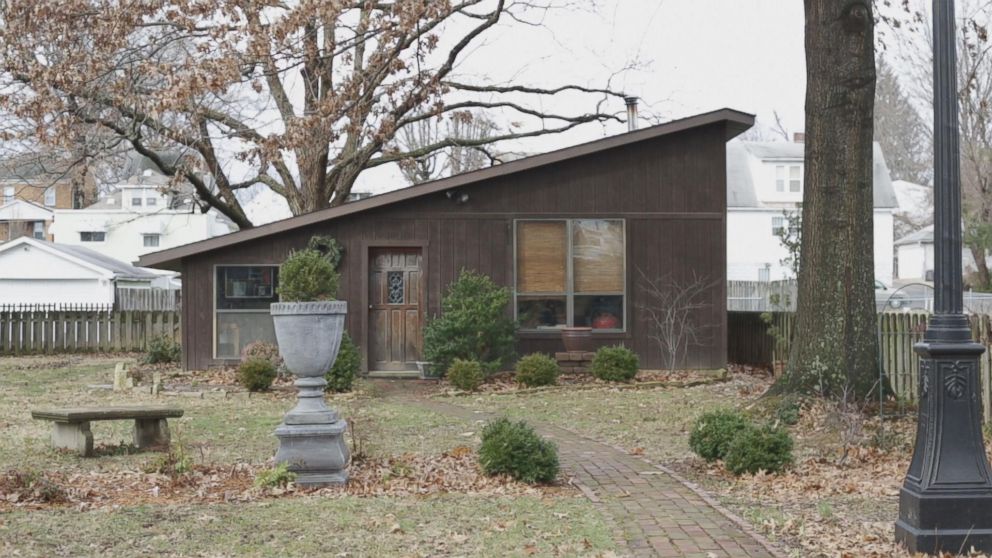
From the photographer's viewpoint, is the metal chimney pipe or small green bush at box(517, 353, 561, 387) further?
the metal chimney pipe

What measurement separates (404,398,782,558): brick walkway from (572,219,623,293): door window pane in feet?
27.7

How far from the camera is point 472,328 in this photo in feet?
58.4

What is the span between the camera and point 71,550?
6414 millimetres

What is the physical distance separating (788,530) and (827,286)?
19.3ft

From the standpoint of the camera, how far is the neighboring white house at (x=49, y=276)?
3778cm

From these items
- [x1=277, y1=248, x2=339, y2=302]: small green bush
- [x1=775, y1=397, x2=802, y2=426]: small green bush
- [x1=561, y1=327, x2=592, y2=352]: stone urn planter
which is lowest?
[x1=775, y1=397, x2=802, y2=426]: small green bush

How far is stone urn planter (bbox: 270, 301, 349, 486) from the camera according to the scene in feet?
28.1

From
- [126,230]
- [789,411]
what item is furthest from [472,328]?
[126,230]

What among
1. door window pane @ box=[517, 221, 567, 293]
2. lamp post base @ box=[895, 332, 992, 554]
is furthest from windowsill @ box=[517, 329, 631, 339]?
lamp post base @ box=[895, 332, 992, 554]

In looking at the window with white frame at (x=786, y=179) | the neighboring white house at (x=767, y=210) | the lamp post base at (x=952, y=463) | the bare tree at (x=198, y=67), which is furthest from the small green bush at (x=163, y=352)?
the window with white frame at (x=786, y=179)

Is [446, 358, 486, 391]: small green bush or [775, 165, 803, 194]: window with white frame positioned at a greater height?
[775, 165, 803, 194]: window with white frame

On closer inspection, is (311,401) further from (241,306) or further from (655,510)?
(241,306)

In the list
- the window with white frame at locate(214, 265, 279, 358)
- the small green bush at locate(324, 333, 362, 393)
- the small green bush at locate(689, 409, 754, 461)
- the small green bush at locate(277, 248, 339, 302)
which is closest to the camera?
the small green bush at locate(689, 409, 754, 461)

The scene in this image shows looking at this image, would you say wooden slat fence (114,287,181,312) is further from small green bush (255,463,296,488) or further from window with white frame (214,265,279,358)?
small green bush (255,463,296,488)
